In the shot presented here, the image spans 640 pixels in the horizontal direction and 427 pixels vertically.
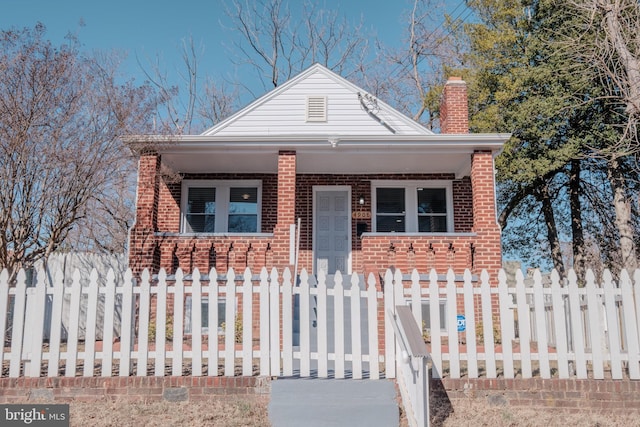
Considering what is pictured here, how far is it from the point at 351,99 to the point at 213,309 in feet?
28.6

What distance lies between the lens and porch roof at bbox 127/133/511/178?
412 inches

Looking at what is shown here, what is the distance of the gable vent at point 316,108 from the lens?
13273 mm

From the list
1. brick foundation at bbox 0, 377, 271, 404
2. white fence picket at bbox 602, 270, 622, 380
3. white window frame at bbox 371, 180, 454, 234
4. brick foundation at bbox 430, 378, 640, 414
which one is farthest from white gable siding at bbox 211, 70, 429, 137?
brick foundation at bbox 430, 378, 640, 414

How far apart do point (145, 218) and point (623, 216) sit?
12326mm

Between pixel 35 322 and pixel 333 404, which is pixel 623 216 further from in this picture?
pixel 35 322

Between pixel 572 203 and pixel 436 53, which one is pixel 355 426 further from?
pixel 436 53

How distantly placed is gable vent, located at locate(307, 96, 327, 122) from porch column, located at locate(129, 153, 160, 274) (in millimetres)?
4267

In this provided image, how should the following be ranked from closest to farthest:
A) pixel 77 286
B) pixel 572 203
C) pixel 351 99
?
pixel 77 286 < pixel 351 99 < pixel 572 203

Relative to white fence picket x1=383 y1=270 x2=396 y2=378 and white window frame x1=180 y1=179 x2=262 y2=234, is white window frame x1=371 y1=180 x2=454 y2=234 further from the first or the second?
white fence picket x1=383 y1=270 x2=396 y2=378

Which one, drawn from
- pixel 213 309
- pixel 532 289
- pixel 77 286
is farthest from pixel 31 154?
pixel 532 289

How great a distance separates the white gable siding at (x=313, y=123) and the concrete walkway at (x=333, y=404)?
8.20 meters

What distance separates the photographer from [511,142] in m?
15.9

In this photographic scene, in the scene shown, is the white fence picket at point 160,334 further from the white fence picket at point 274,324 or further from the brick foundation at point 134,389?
the white fence picket at point 274,324

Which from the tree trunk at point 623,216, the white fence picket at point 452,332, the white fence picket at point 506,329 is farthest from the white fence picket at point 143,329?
the tree trunk at point 623,216
